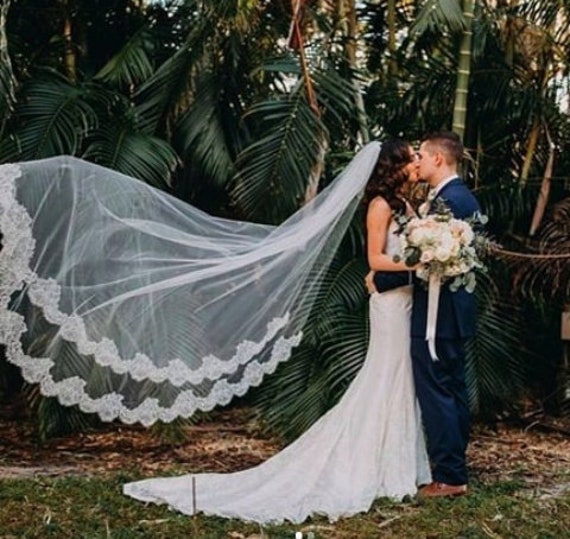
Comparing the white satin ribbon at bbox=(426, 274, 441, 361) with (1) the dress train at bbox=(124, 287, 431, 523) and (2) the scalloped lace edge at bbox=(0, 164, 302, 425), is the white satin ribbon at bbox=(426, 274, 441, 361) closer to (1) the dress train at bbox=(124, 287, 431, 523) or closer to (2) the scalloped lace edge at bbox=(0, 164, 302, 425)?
(1) the dress train at bbox=(124, 287, 431, 523)

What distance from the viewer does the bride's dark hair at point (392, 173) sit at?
5555mm

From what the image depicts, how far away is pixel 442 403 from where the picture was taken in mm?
5516

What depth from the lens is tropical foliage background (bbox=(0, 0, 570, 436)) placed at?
729cm

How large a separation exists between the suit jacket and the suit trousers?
0.05 meters

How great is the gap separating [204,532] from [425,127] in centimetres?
442

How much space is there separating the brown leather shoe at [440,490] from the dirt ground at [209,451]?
2.14 ft

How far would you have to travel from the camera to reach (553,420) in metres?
8.27

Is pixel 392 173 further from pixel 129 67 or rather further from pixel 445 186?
pixel 129 67

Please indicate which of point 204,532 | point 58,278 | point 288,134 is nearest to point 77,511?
point 204,532

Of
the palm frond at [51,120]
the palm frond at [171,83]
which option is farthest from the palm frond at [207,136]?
the palm frond at [51,120]

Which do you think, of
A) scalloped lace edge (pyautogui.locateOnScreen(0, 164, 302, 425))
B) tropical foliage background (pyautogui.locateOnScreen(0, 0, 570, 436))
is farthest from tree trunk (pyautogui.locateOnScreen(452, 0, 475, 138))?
scalloped lace edge (pyautogui.locateOnScreen(0, 164, 302, 425))

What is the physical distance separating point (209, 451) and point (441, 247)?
2619 millimetres

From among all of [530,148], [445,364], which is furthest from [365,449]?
[530,148]

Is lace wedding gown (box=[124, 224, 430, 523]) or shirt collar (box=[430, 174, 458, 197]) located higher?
shirt collar (box=[430, 174, 458, 197])
